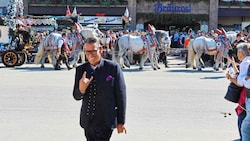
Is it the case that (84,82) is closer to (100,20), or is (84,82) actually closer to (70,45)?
(70,45)

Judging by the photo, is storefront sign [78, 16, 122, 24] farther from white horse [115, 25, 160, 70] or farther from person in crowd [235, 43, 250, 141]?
person in crowd [235, 43, 250, 141]

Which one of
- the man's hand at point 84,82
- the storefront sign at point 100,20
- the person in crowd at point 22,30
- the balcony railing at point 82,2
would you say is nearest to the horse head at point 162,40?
the person in crowd at point 22,30

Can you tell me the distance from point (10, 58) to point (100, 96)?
17104 millimetres

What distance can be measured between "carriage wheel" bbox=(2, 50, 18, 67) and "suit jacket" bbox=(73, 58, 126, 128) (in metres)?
16.8

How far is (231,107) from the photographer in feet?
33.6

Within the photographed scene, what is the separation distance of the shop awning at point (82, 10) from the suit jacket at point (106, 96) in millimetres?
40161

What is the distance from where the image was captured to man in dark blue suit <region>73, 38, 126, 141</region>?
4.59m

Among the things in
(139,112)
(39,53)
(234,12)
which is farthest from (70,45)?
(234,12)

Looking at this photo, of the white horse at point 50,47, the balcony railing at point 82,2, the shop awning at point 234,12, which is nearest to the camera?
the white horse at point 50,47

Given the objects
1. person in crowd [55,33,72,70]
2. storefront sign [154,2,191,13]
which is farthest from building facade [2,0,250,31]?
person in crowd [55,33,72,70]

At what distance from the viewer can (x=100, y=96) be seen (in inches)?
182

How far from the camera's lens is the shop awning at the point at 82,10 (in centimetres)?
4469

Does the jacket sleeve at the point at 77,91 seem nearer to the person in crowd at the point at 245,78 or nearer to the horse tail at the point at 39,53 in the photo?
the person in crowd at the point at 245,78

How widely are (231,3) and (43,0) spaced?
60.9 ft
